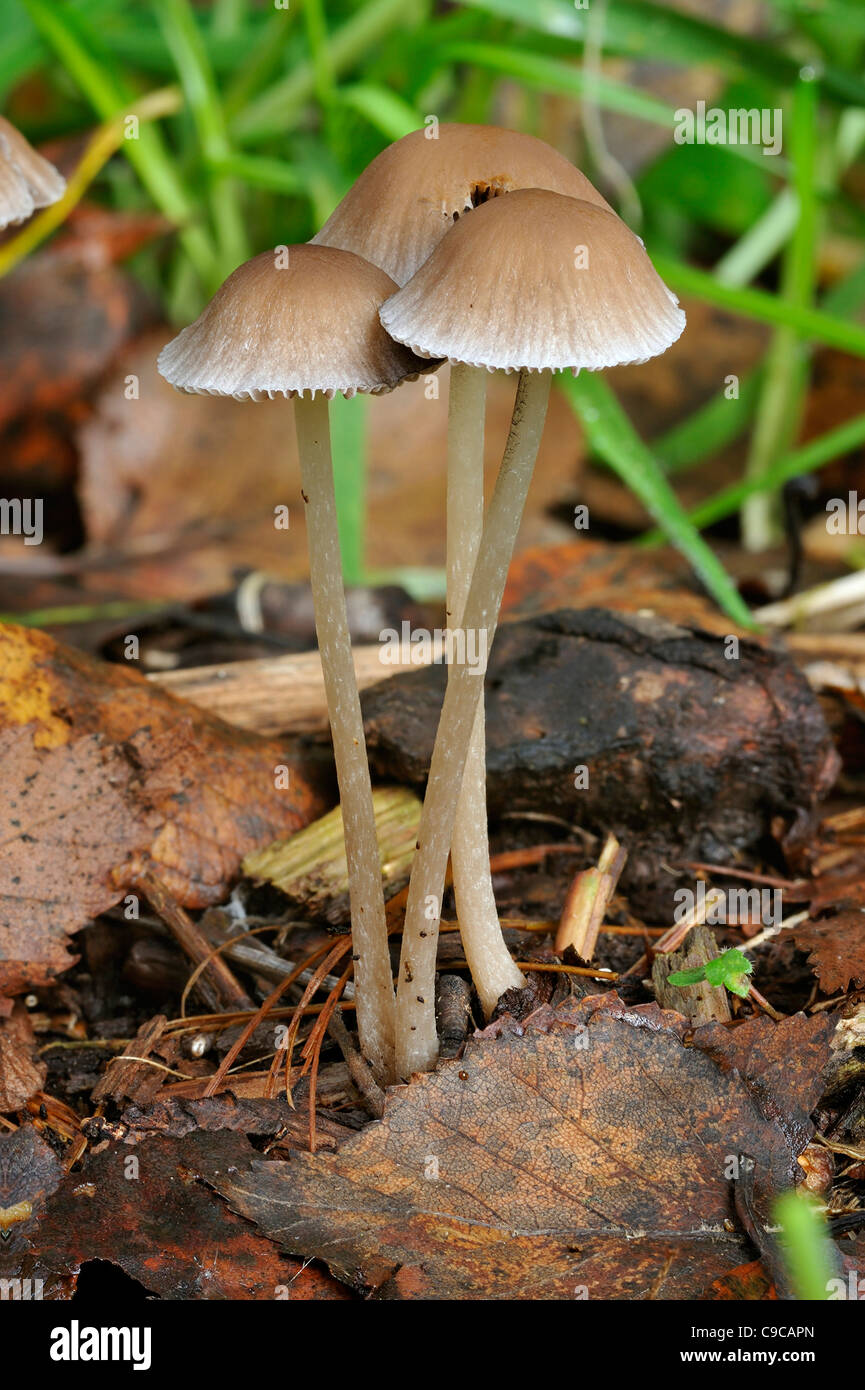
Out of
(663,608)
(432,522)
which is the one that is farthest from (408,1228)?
(432,522)

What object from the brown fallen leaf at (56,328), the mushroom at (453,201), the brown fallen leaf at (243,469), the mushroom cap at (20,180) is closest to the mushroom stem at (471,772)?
the mushroom at (453,201)

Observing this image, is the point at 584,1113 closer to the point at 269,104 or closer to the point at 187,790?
the point at 187,790

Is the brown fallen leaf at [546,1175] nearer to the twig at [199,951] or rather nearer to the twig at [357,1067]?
the twig at [357,1067]

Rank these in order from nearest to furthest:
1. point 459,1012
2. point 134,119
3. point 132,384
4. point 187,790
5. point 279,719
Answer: point 459,1012
point 187,790
point 279,719
point 134,119
point 132,384

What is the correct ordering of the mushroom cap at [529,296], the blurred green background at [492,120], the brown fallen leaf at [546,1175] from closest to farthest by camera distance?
1. the mushroom cap at [529,296]
2. the brown fallen leaf at [546,1175]
3. the blurred green background at [492,120]

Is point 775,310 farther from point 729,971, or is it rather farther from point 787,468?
point 729,971
